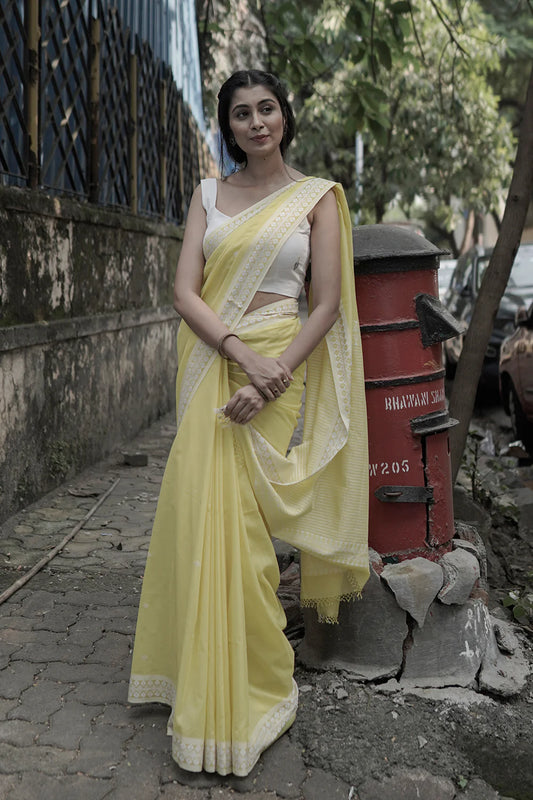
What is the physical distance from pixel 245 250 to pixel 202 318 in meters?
0.24

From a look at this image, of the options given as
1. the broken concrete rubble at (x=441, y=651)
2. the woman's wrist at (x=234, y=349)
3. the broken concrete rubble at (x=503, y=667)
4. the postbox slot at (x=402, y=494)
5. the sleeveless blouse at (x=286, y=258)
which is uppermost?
the sleeveless blouse at (x=286, y=258)

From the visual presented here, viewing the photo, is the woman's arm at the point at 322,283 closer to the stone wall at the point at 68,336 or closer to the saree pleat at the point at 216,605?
the saree pleat at the point at 216,605

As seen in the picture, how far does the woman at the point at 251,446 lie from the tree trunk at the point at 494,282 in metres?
1.64

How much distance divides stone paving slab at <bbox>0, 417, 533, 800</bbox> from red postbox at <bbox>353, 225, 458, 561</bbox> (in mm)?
585

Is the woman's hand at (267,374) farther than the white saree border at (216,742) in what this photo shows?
Yes

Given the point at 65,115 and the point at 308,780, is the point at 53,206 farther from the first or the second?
the point at 308,780

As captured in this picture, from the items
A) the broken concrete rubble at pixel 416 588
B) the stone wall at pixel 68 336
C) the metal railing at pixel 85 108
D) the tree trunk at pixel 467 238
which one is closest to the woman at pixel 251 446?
the broken concrete rubble at pixel 416 588

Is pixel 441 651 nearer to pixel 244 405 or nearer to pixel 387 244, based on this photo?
pixel 244 405

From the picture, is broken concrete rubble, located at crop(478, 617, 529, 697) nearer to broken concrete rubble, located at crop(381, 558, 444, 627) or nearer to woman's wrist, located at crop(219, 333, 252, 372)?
broken concrete rubble, located at crop(381, 558, 444, 627)

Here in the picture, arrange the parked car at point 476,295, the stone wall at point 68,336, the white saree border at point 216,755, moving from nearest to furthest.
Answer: the white saree border at point 216,755 < the stone wall at point 68,336 < the parked car at point 476,295

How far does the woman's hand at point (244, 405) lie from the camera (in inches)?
103

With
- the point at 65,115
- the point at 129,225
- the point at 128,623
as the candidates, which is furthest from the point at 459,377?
the point at 129,225

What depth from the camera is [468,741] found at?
279 centimetres

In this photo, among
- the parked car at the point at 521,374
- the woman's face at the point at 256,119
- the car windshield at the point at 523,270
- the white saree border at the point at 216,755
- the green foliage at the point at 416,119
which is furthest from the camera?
the green foliage at the point at 416,119
